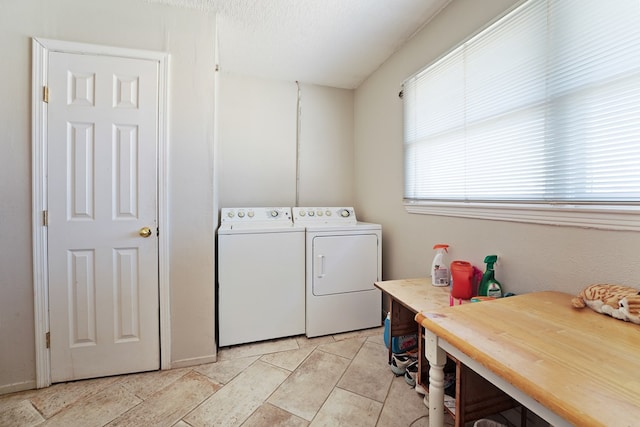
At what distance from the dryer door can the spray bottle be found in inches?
40.2

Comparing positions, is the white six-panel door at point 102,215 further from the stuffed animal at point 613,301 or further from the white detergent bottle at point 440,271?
the stuffed animal at point 613,301

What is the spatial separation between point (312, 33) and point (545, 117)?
5.68 ft

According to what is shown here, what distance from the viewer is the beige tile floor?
140 centimetres

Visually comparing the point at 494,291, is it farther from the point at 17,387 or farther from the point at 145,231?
the point at 17,387

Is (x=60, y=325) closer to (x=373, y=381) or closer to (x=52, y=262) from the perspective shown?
(x=52, y=262)

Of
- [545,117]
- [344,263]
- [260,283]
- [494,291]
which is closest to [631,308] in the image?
[494,291]

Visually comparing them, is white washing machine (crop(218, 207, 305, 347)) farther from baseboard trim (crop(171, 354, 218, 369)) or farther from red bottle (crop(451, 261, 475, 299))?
red bottle (crop(451, 261, 475, 299))

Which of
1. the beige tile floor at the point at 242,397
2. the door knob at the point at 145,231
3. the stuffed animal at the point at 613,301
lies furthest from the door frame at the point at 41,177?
the stuffed animal at the point at 613,301

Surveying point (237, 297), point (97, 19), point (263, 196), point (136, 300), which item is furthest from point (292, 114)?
point (136, 300)

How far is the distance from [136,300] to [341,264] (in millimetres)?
1512

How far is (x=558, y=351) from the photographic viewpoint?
715 millimetres

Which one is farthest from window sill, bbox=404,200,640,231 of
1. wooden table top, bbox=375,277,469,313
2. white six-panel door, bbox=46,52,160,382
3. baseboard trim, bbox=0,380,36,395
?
baseboard trim, bbox=0,380,36,395

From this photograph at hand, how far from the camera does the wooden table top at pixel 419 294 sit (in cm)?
144

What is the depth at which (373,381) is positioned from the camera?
1699 mm
